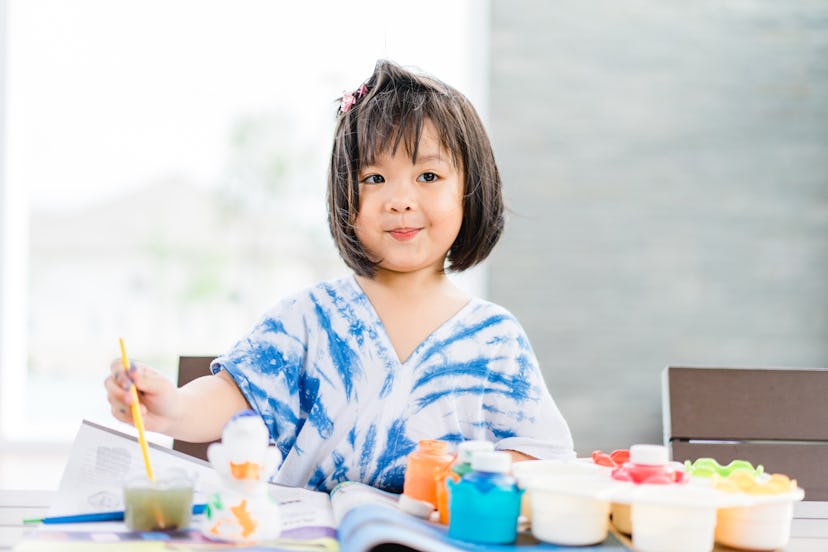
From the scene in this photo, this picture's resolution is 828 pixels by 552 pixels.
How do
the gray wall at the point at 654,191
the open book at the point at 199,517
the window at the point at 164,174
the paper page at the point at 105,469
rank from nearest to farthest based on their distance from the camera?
1. the open book at the point at 199,517
2. the paper page at the point at 105,469
3. the gray wall at the point at 654,191
4. the window at the point at 164,174

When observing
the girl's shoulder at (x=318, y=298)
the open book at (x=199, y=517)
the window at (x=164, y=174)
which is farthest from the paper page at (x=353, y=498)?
the window at (x=164, y=174)

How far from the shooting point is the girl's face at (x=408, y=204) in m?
0.98

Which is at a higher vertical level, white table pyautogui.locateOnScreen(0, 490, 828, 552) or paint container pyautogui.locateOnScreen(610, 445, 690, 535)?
paint container pyautogui.locateOnScreen(610, 445, 690, 535)

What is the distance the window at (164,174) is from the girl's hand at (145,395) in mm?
2305

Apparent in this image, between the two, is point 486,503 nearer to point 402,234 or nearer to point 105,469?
point 105,469

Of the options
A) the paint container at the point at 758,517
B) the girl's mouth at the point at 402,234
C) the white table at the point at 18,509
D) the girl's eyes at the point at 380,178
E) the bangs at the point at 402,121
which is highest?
the bangs at the point at 402,121

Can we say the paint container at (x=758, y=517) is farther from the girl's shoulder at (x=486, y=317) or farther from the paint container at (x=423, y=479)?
the girl's shoulder at (x=486, y=317)

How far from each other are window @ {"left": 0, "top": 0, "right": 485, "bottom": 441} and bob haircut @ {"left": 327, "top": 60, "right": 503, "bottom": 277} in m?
2.08

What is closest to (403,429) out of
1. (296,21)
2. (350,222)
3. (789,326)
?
(350,222)

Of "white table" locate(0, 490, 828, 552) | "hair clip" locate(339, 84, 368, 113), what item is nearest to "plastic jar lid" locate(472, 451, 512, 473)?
"white table" locate(0, 490, 828, 552)

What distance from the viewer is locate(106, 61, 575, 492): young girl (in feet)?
3.14

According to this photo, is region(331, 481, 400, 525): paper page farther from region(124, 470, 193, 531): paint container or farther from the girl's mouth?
the girl's mouth

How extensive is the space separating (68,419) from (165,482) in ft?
9.07

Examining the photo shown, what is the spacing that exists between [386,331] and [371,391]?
7 centimetres
